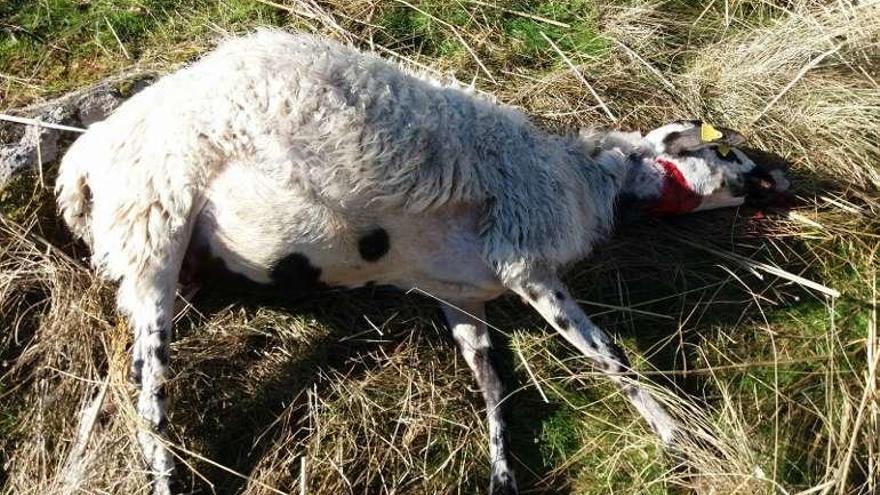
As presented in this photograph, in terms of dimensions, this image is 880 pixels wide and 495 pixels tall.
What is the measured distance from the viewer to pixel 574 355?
4.05 m

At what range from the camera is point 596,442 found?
150 inches

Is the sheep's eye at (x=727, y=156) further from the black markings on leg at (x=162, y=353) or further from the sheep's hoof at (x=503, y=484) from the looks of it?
the black markings on leg at (x=162, y=353)

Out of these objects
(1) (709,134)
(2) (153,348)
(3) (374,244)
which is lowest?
(2) (153,348)

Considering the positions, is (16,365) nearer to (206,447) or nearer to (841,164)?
(206,447)

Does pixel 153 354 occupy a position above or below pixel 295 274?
below

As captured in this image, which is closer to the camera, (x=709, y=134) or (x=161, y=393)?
(x=161, y=393)

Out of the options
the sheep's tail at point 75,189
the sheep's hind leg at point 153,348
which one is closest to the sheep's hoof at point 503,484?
the sheep's hind leg at point 153,348

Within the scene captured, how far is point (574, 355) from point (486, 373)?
1.45 feet

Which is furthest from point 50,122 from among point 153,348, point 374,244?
point 374,244

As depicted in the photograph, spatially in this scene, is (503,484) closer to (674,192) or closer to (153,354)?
(153,354)

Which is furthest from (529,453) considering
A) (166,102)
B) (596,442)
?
(166,102)

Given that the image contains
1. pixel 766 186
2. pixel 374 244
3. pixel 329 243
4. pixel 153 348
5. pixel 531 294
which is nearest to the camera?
pixel 153 348

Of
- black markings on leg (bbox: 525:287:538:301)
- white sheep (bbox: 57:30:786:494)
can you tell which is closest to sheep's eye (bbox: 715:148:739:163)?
white sheep (bbox: 57:30:786:494)

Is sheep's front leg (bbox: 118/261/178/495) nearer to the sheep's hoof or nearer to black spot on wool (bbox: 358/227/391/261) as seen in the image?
black spot on wool (bbox: 358/227/391/261)
